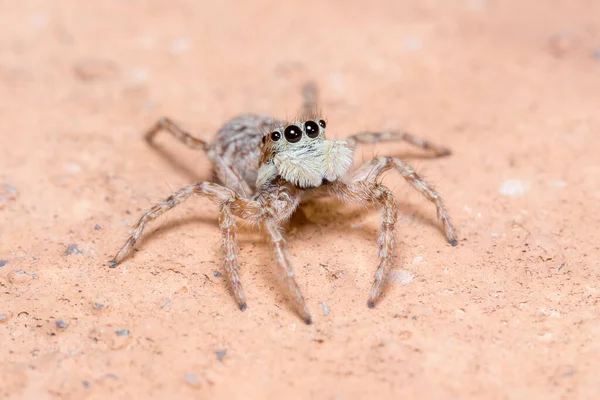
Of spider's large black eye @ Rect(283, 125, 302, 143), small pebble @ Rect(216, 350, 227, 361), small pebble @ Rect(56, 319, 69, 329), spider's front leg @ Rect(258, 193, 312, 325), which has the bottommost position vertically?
small pebble @ Rect(216, 350, 227, 361)

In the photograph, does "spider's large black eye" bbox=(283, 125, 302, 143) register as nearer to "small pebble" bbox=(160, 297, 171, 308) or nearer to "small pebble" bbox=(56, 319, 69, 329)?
"small pebble" bbox=(160, 297, 171, 308)

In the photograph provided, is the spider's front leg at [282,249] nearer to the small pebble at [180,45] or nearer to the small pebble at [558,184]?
the small pebble at [558,184]

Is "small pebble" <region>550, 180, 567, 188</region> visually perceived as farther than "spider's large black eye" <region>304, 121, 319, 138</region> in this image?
Yes

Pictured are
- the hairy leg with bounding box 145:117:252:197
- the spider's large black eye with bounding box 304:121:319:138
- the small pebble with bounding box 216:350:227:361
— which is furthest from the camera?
the hairy leg with bounding box 145:117:252:197

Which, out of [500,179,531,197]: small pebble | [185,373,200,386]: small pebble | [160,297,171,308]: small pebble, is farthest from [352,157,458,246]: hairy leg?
[185,373,200,386]: small pebble

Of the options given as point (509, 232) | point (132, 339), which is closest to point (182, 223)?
point (132, 339)

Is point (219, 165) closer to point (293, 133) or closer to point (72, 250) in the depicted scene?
point (293, 133)

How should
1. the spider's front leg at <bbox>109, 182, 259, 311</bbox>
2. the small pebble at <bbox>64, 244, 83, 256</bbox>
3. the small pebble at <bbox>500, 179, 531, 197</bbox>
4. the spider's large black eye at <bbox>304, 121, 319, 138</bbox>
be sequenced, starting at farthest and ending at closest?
the small pebble at <bbox>500, 179, 531, 197</bbox>, the spider's large black eye at <bbox>304, 121, 319, 138</bbox>, the small pebble at <bbox>64, 244, 83, 256</bbox>, the spider's front leg at <bbox>109, 182, 259, 311</bbox>

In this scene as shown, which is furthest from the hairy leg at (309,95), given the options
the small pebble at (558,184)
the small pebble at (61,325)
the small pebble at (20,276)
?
the small pebble at (61,325)
